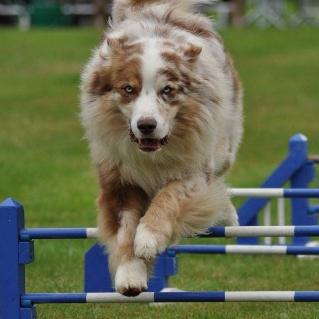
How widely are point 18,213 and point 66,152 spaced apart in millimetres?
12487

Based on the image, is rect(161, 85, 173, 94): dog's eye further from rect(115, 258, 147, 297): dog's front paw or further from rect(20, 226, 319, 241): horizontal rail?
rect(115, 258, 147, 297): dog's front paw

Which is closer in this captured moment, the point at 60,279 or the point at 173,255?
the point at 173,255

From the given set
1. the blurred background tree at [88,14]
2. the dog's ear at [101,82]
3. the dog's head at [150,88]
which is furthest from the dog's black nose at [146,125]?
the blurred background tree at [88,14]

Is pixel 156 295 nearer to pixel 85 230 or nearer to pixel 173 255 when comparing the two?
pixel 85 230

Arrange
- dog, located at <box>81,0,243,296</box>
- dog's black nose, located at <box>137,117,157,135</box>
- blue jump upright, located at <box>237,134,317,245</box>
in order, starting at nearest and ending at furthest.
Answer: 1. dog's black nose, located at <box>137,117,157,135</box>
2. dog, located at <box>81,0,243,296</box>
3. blue jump upright, located at <box>237,134,317,245</box>

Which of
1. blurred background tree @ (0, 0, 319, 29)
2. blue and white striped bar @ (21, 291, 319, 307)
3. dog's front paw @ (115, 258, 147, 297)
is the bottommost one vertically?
blurred background tree @ (0, 0, 319, 29)

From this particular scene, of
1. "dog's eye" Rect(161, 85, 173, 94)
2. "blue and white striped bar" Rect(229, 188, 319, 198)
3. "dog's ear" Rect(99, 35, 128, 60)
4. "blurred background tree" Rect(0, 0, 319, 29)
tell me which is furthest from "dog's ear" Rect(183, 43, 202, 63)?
"blurred background tree" Rect(0, 0, 319, 29)

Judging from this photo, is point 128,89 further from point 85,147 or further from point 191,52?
point 85,147

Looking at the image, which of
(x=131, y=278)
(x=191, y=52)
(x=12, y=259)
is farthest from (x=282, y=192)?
(x=12, y=259)

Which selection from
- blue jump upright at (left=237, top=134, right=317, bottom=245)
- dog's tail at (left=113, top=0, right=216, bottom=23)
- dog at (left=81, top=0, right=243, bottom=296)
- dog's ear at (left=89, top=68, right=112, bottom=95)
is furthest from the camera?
blue jump upright at (left=237, top=134, right=317, bottom=245)

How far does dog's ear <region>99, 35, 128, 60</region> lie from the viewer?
673 centimetres

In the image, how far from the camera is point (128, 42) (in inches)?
266

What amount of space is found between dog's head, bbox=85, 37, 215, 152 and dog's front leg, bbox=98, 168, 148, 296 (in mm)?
394

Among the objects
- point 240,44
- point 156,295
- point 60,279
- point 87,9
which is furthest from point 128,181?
point 87,9
